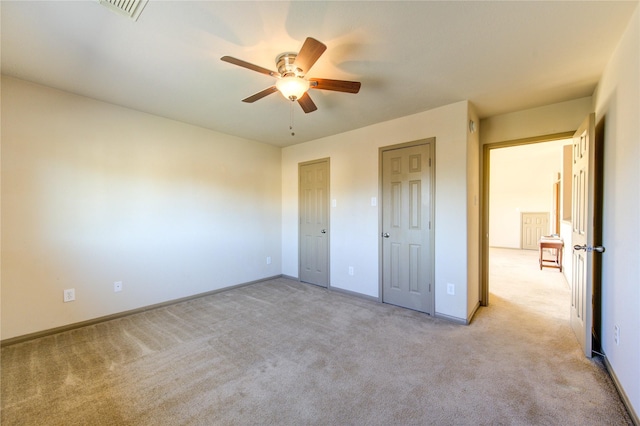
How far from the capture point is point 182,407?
1.65 metres

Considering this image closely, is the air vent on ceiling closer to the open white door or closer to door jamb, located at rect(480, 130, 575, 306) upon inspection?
the open white door

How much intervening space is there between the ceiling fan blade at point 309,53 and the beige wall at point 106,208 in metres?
2.50

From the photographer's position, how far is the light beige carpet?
1596 millimetres

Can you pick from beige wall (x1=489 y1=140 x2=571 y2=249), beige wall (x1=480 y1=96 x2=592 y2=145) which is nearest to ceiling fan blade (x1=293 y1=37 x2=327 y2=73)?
beige wall (x1=480 y1=96 x2=592 y2=145)

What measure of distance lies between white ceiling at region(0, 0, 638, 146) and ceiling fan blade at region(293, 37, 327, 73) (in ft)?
0.70

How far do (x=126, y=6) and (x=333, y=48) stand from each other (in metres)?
1.30

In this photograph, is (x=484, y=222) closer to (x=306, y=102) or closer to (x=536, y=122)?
(x=536, y=122)

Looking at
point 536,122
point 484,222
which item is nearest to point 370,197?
point 484,222

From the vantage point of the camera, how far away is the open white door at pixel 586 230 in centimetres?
212

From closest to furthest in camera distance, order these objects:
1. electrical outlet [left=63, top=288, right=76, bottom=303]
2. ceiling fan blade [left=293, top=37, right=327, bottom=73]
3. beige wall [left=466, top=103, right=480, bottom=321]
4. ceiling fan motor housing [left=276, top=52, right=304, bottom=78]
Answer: ceiling fan blade [left=293, top=37, right=327, bottom=73] < ceiling fan motor housing [left=276, top=52, right=304, bottom=78] < electrical outlet [left=63, top=288, right=76, bottom=303] < beige wall [left=466, top=103, right=480, bottom=321]

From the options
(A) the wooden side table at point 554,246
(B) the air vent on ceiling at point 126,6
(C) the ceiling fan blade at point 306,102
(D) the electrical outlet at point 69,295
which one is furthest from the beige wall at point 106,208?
(A) the wooden side table at point 554,246

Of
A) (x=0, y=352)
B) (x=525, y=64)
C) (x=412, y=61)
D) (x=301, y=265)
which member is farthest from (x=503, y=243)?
(x=0, y=352)

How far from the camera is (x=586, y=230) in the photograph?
218 centimetres

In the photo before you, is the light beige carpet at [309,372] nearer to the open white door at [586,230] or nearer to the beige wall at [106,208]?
the open white door at [586,230]
